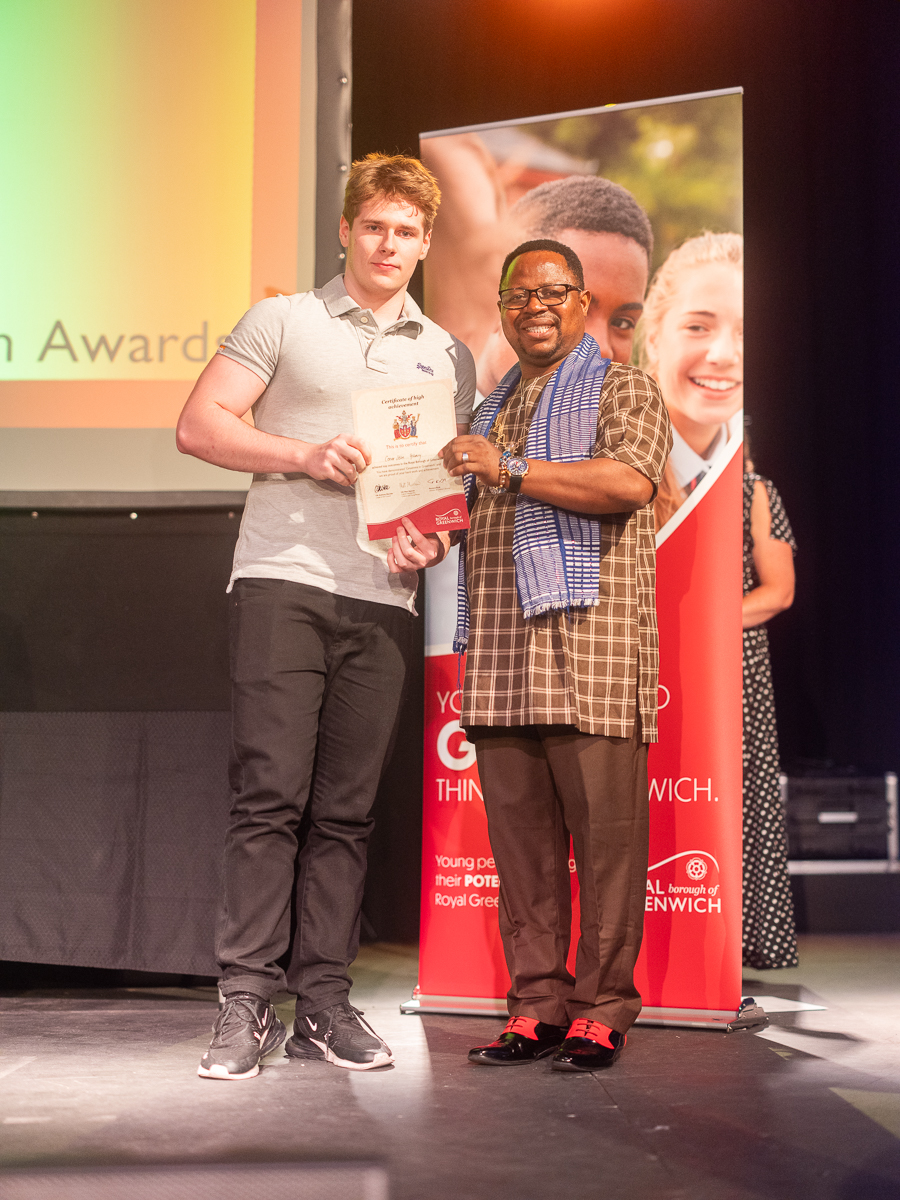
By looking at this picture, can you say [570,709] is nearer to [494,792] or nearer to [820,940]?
[494,792]

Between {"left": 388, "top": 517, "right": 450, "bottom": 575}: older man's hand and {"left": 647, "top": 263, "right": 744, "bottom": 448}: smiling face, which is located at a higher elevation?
{"left": 647, "top": 263, "right": 744, "bottom": 448}: smiling face

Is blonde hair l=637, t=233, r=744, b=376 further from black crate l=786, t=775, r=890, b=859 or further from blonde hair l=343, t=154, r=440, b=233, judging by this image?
black crate l=786, t=775, r=890, b=859

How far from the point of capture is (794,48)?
193 inches

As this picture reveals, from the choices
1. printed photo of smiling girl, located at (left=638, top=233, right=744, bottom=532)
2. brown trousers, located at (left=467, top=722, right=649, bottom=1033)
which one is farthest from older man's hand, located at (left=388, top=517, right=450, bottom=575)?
printed photo of smiling girl, located at (left=638, top=233, right=744, bottom=532)

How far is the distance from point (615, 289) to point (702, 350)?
0.81 feet

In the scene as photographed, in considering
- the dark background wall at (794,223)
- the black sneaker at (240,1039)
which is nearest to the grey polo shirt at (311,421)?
the black sneaker at (240,1039)

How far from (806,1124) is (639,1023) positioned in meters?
0.79

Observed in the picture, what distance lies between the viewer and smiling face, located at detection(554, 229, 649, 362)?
256cm

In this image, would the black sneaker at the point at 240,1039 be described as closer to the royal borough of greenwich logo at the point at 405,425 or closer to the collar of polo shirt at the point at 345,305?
the royal borough of greenwich logo at the point at 405,425

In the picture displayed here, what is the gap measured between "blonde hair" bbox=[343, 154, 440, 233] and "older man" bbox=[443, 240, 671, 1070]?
23 cm

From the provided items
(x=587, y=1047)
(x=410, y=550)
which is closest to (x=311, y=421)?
(x=410, y=550)

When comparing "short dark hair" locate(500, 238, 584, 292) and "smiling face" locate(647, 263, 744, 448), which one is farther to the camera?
"smiling face" locate(647, 263, 744, 448)

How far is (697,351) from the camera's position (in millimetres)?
2537

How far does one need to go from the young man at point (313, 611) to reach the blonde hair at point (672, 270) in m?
0.59
